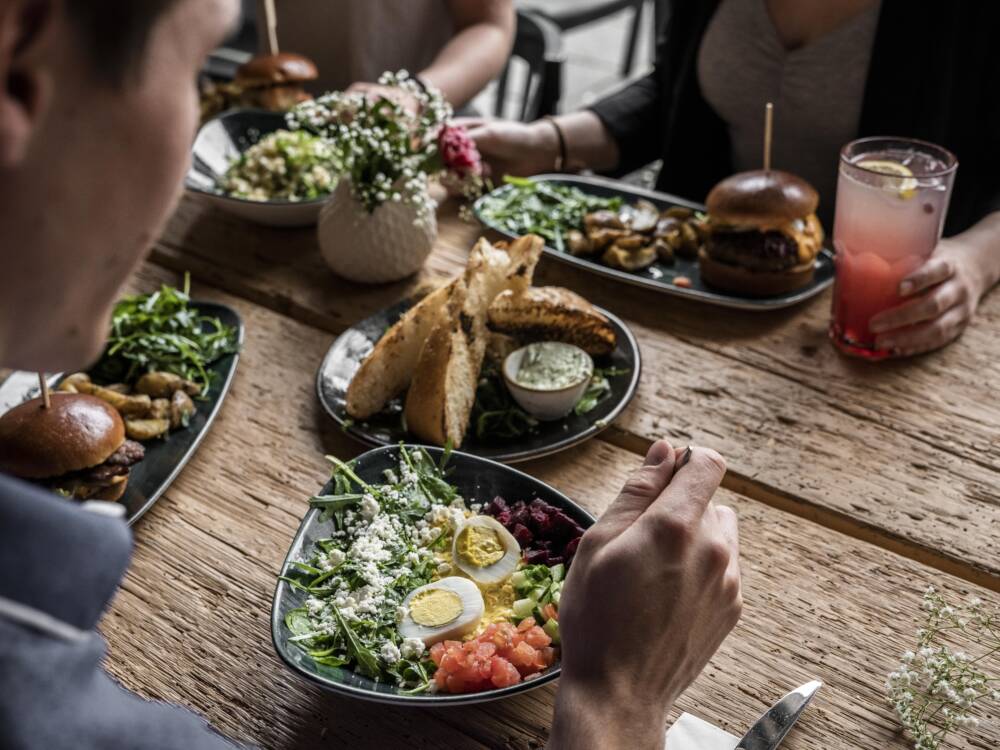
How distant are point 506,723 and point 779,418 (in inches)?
31.0

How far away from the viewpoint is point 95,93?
0.61 m

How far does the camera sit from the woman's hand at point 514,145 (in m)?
2.55

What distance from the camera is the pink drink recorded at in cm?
173

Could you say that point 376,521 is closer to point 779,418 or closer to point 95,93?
point 779,418

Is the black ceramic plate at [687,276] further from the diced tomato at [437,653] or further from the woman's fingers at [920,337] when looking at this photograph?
the diced tomato at [437,653]

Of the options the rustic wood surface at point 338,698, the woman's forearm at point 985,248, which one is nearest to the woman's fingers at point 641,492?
the rustic wood surface at point 338,698

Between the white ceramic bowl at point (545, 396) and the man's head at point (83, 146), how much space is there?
37.3 inches

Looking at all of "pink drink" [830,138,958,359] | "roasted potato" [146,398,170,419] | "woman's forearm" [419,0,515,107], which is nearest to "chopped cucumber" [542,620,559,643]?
"roasted potato" [146,398,170,419]

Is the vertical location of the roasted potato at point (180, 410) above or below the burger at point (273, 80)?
below

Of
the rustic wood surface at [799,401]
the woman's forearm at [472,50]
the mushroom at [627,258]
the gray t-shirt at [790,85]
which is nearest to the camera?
the rustic wood surface at [799,401]

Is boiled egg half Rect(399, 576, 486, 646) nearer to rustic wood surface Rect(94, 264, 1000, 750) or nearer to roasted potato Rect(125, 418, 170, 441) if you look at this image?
rustic wood surface Rect(94, 264, 1000, 750)

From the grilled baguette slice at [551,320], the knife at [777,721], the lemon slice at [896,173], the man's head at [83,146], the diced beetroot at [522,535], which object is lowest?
the knife at [777,721]

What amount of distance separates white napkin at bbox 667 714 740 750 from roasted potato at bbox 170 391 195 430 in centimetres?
97

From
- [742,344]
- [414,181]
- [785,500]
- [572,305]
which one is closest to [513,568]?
Answer: [785,500]
